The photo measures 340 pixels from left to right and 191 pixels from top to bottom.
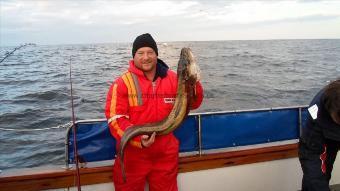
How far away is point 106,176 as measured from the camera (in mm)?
4105

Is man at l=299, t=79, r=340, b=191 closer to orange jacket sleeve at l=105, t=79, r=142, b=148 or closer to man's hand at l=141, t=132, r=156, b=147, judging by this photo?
man's hand at l=141, t=132, r=156, b=147

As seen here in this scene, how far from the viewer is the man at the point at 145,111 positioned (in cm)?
348

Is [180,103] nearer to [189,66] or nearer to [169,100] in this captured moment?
[169,100]

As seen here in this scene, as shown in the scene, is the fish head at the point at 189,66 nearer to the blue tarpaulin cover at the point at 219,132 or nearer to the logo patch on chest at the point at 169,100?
the logo patch on chest at the point at 169,100

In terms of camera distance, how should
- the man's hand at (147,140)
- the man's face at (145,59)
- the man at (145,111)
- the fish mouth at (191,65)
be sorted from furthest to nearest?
the man's face at (145,59) → the man at (145,111) → the man's hand at (147,140) → the fish mouth at (191,65)

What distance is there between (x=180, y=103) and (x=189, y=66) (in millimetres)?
403

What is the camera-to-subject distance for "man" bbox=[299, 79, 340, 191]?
10.7 feet

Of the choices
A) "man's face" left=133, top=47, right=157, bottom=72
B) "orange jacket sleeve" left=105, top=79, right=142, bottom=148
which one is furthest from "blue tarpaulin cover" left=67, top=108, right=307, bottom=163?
"man's face" left=133, top=47, right=157, bottom=72

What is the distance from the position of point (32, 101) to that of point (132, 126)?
12.4m

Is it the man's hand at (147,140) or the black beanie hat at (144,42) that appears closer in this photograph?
the man's hand at (147,140)

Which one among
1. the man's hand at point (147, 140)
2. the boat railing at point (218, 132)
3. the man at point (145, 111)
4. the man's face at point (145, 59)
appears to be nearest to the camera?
the man's hand at point (147, 140)

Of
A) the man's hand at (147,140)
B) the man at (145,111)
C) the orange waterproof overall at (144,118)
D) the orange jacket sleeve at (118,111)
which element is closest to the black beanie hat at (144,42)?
the man at (145,111)

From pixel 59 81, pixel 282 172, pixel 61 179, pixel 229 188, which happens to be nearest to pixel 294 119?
pixel 282 172

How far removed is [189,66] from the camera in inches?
129
